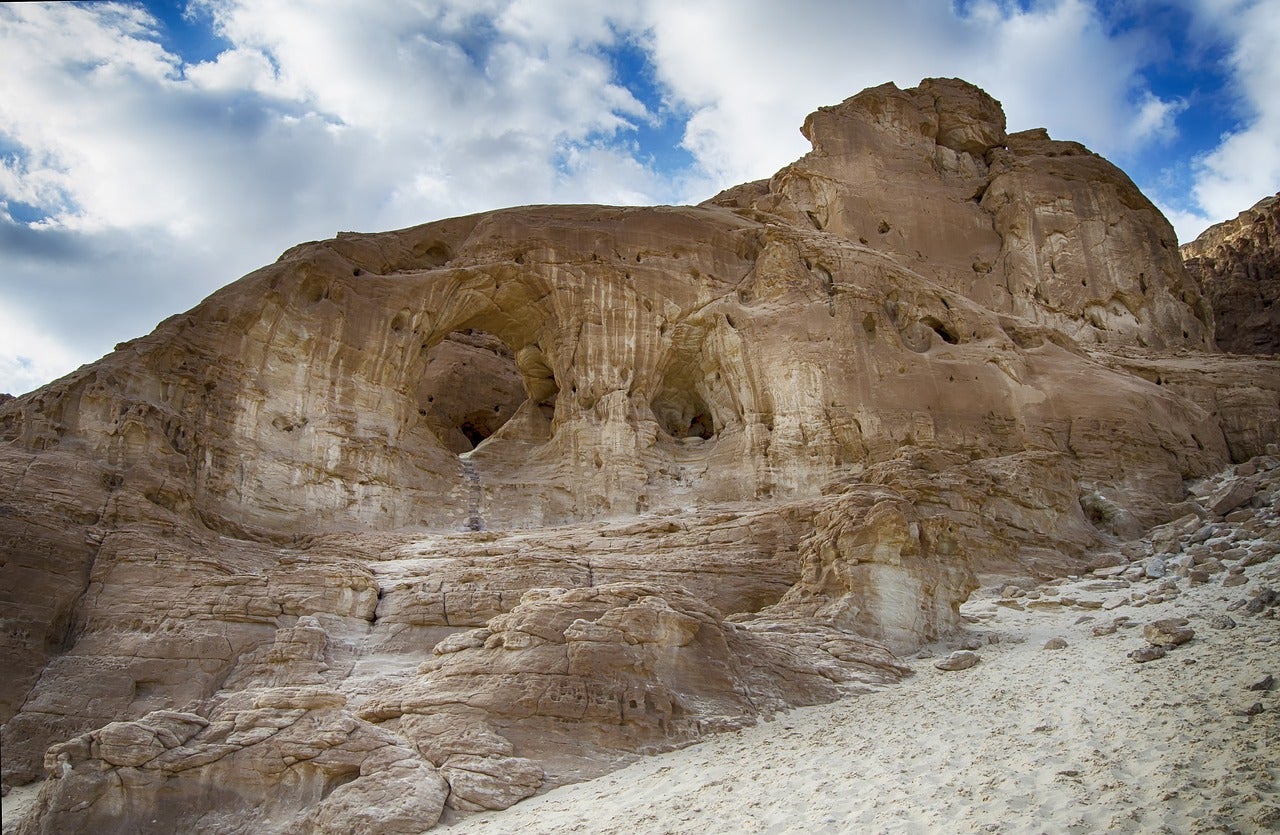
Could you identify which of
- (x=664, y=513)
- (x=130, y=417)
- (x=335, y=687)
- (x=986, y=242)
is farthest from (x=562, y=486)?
(x=986, y=242)

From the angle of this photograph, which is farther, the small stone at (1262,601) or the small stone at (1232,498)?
the small stone at (1232,498)

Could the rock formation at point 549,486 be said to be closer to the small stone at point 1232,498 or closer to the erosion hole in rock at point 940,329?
the erosion hole in rock at point 940,329

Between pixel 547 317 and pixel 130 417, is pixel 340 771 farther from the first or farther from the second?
pixel 547 317

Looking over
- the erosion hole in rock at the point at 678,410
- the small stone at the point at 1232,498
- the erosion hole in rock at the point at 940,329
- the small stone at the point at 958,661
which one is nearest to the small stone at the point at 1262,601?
the small stone at the point at 958,661

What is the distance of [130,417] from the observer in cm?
1977

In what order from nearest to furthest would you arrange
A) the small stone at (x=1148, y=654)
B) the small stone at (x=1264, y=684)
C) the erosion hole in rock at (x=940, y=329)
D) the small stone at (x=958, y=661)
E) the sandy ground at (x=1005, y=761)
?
the sandy ground at (x=1005, y=761) < the small stone at (x=1264, y=684) < the small stone at (x=1148, y=654) < the small stone at (x=958, y=661) < the erosion hole in rock at (x=940, y=329)

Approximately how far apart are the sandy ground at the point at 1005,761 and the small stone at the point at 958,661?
2.29 ft

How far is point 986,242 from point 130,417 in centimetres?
3416

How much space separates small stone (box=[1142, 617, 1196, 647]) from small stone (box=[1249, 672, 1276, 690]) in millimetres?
2898

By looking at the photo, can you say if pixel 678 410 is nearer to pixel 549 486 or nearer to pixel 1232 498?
pixel 549 486

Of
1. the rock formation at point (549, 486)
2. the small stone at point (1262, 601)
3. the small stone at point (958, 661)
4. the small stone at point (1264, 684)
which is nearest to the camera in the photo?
the small stone at point (1264, 684)

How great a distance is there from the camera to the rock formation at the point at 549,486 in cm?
1191

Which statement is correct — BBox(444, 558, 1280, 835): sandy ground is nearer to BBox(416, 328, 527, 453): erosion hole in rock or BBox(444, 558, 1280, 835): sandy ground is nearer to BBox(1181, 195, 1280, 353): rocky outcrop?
BBox(416, 328, 527, 453): erosion hole in rock

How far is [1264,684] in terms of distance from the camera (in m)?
9.77
